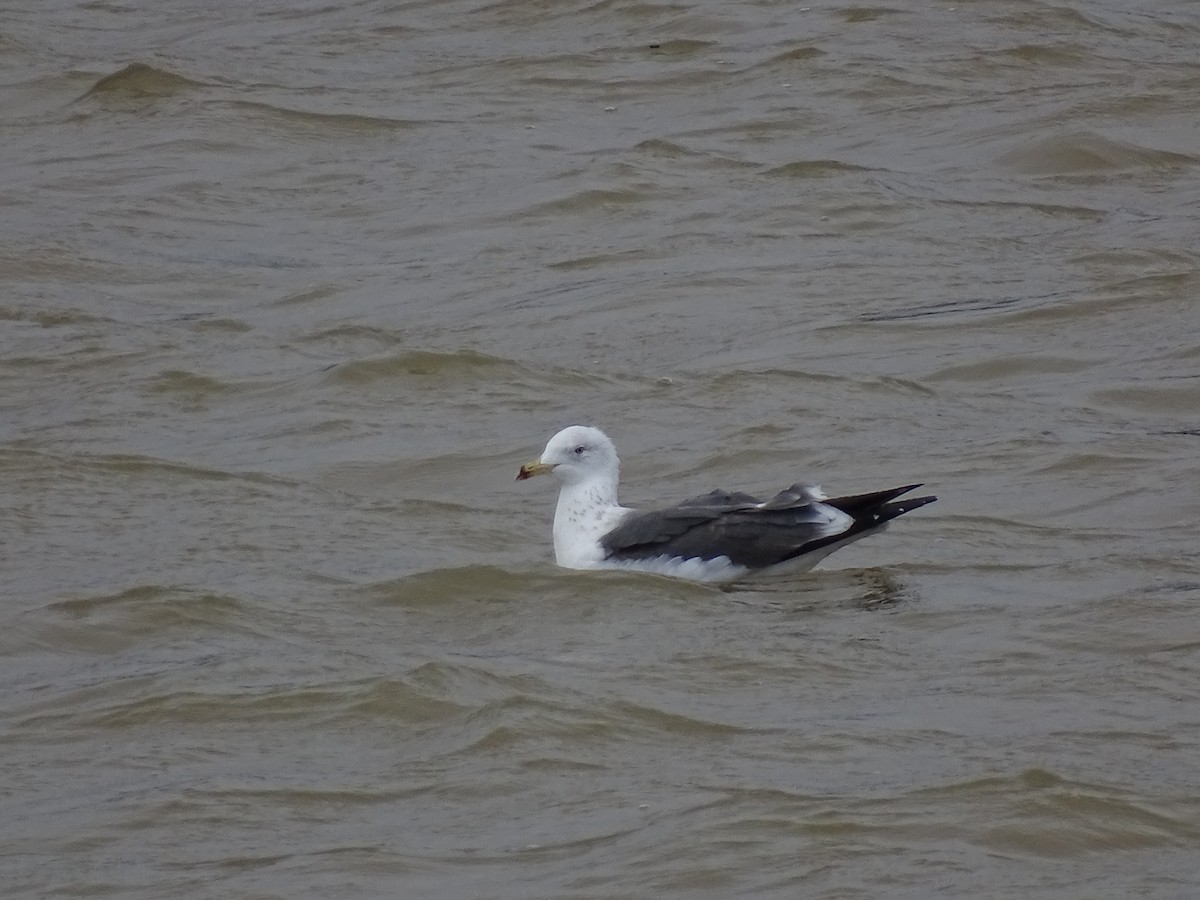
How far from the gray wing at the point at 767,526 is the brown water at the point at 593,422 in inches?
7.9

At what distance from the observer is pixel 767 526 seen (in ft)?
28.6

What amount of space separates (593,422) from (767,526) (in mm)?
2583

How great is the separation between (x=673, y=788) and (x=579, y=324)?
6410mm

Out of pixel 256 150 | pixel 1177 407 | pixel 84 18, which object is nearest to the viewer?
pixel 1177 407

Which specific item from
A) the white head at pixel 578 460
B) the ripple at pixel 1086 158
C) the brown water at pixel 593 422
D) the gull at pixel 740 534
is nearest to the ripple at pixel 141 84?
the brown water at pixel 593 422

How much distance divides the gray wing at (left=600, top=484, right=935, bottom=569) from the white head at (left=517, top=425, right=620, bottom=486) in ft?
2.23

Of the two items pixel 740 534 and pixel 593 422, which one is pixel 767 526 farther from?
pixel 593 422

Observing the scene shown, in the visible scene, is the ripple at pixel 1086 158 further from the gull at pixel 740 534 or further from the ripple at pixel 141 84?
the gull at pixel 740 534

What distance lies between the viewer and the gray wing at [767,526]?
28.4 feet

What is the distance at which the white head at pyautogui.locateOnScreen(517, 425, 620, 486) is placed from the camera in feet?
30.9

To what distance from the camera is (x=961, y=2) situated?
18.1 meters

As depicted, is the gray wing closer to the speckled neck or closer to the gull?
the gull

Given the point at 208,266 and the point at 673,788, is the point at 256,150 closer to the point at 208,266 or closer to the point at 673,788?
the point at 208,266

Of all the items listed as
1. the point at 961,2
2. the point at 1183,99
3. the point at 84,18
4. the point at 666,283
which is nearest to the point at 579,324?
the point at 666,283
